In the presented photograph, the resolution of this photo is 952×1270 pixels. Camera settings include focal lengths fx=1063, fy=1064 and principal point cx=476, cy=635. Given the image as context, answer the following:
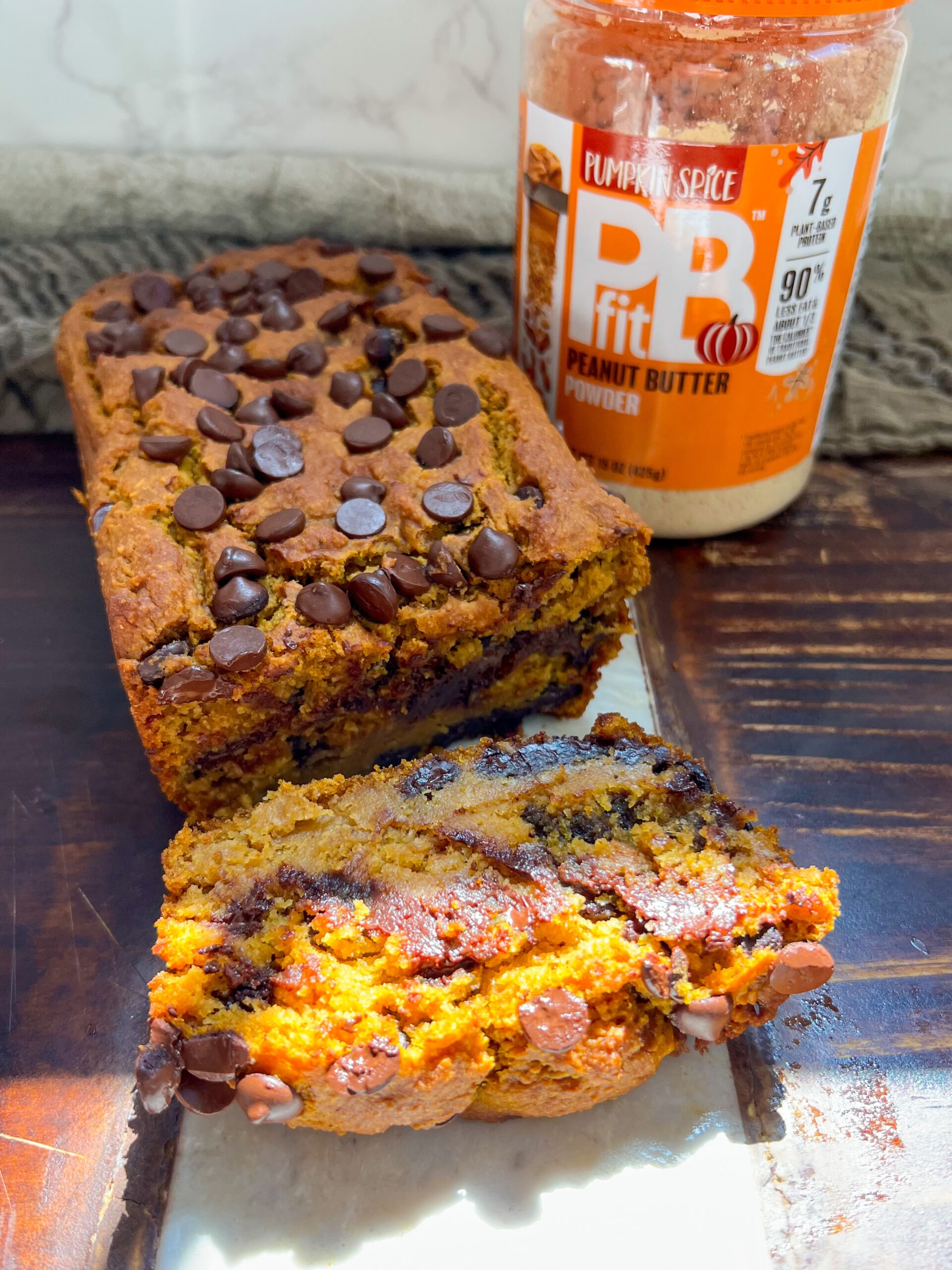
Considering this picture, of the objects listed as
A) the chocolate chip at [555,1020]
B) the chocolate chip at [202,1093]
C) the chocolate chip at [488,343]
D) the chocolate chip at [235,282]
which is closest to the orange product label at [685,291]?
the chocolate chip at [488,343]

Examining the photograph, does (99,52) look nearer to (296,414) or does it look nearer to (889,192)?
(296,414)

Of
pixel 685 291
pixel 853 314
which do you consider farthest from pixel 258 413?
pixel 853 314

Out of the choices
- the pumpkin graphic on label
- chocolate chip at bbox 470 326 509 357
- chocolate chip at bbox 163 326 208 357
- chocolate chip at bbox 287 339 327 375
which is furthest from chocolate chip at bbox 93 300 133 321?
the pumpkin graphic on label

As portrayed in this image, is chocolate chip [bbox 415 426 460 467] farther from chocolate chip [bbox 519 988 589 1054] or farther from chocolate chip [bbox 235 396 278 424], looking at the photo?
chocolate chip [bbox 519 988 589 1054]

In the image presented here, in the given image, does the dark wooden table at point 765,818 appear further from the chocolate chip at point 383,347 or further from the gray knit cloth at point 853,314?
the chocolate chip at point 383,347

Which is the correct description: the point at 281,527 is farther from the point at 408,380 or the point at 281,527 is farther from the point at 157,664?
the point at 408,380

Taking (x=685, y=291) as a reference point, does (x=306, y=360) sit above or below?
below
